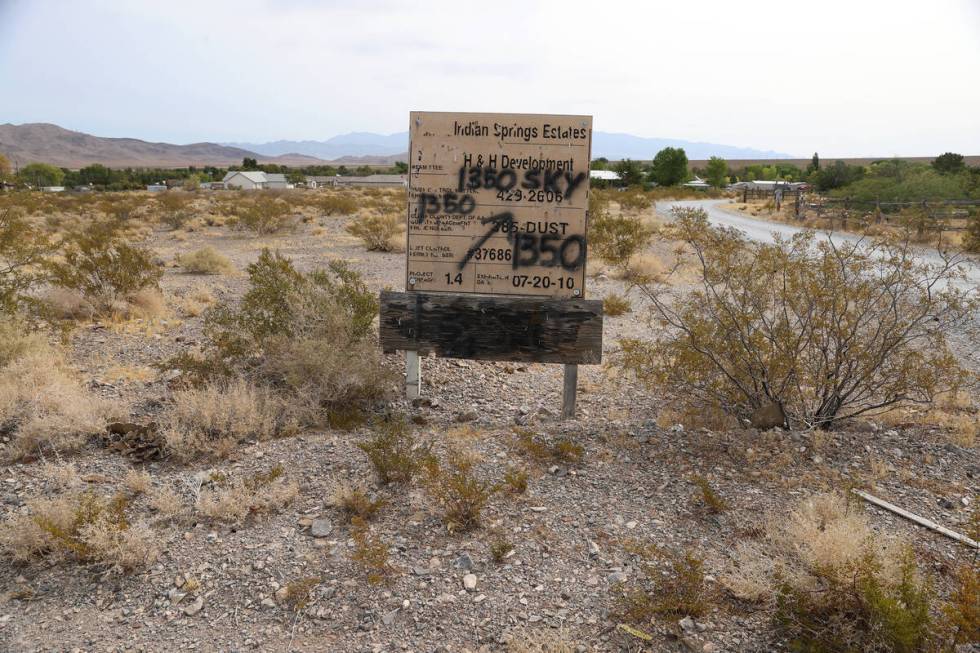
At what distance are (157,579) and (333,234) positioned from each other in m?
19.5

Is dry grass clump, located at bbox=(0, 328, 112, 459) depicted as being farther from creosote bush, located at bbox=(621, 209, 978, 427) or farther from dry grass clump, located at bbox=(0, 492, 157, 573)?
creosote bush, located at bbox=(621, 209, 978, 427)

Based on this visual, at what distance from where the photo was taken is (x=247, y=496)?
4016mm

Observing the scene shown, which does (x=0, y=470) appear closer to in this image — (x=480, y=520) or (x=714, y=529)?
(x=480, y=520)

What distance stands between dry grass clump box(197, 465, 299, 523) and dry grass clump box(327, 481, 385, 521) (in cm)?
29

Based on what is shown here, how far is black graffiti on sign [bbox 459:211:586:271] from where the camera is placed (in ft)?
17.7

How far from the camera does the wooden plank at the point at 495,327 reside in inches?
212

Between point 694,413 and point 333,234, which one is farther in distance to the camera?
point 333,234

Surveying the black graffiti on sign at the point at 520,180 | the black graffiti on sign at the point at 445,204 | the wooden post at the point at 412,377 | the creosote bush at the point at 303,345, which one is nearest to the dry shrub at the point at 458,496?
the creosote bush at the point at 303,345

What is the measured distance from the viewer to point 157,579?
345 cm

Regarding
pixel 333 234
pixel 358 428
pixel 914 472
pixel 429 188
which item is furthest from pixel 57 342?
pixel 333 234

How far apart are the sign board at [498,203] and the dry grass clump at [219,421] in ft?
4.91

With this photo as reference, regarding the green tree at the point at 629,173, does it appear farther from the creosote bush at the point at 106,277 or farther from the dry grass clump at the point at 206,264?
the creosote bush at the point at 106,277

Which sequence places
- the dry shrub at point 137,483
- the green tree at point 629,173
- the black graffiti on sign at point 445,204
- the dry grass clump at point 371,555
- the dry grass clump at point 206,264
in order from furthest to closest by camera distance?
the green tree at point 629,173 < the dry grass clump at point 206,264 < the black graffiti on sign at point 445,204 < the dry shrub at point 137,483 < the dry grass clump at point 371,555

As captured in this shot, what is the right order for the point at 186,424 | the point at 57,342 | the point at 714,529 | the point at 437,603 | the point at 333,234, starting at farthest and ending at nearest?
the point at 333,234 → the point at 57,342 → the point at 186,424 → the point at 714,529 → the point at 437,603
